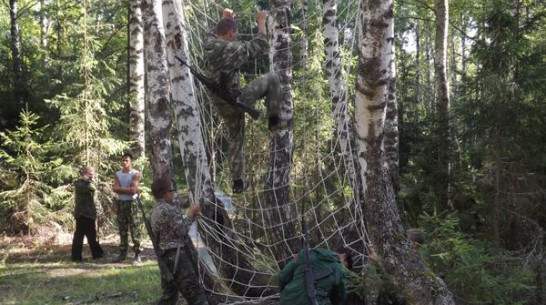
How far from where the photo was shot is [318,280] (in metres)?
3.38

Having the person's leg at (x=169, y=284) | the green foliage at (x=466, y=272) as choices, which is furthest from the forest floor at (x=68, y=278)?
the green foliage at (x=466, y=272)

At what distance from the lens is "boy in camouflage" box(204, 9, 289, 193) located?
187 inches

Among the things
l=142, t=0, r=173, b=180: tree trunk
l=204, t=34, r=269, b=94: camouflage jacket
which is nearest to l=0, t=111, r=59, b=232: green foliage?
l=142, t=0, r=173, b=180: tree trunk

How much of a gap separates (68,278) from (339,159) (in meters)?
3.67

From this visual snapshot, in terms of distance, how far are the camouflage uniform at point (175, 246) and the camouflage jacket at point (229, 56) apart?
1.21m

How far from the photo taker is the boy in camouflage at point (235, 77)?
4750mm

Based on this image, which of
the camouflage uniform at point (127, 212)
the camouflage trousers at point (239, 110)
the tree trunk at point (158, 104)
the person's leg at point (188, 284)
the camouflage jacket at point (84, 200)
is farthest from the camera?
the camouflage jacket at point (84, 200)

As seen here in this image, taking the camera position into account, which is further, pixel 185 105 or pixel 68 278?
pixel 68 278

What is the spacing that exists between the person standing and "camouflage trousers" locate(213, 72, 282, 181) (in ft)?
8.28

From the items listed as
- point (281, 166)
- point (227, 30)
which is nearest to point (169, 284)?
point (281, 166)

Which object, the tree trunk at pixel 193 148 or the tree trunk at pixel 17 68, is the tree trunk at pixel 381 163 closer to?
the tree trunk at pixel 193 148

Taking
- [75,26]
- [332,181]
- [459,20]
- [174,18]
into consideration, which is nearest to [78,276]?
[174,18]

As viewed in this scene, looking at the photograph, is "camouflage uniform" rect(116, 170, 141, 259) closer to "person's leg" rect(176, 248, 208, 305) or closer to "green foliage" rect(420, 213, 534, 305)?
"person's leg" rect(176, 248, 208, 305)

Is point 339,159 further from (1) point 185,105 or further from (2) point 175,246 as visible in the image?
(2) point 175,246
